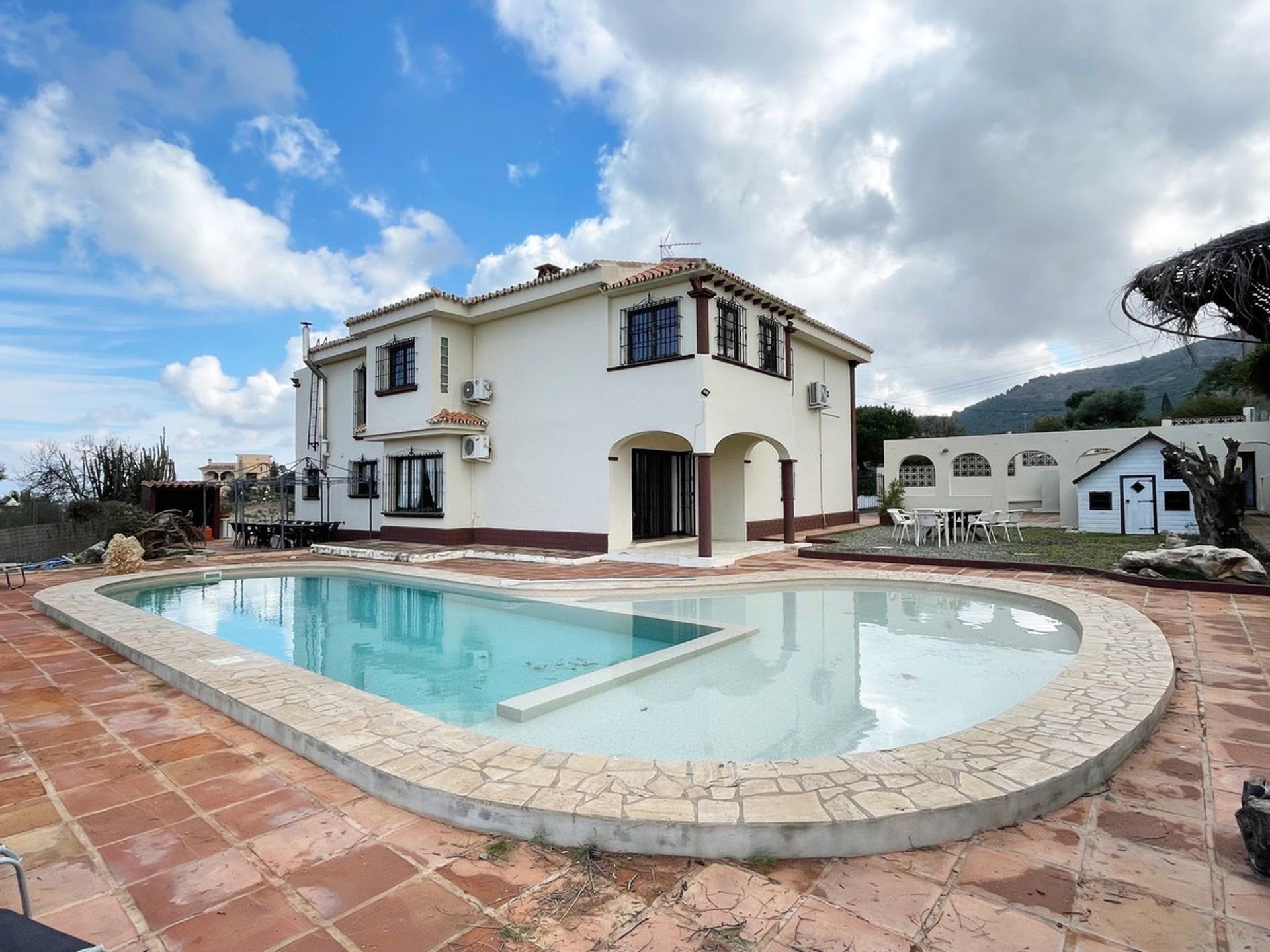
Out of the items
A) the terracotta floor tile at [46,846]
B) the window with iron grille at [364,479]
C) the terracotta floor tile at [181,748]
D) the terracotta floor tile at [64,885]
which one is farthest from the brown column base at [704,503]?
the window with iron grille at [364,479]

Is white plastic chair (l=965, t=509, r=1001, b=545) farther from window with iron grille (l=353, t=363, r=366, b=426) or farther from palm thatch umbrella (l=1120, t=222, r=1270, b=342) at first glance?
window with iron grille (l=353, t=363, r=366, b=426)

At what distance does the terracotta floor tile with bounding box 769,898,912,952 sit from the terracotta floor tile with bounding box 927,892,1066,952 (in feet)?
0.51

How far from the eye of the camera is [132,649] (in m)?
5.93

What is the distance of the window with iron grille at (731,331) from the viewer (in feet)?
42.4

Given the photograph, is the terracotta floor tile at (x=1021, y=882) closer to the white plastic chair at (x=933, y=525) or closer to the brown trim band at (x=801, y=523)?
the white plastic chair at (x=933, y=525)

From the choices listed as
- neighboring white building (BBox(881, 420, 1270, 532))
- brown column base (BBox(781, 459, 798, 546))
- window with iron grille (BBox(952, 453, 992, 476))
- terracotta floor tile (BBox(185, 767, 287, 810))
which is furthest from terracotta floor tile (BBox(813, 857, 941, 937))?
window with iron grille (BBox(952, 453, 992, 476))

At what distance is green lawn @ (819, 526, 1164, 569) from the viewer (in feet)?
36.1

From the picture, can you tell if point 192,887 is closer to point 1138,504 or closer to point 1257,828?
point 1257,828

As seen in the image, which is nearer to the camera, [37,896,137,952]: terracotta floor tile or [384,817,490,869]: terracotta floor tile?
[37,896,137,952]: terracotta floor tile

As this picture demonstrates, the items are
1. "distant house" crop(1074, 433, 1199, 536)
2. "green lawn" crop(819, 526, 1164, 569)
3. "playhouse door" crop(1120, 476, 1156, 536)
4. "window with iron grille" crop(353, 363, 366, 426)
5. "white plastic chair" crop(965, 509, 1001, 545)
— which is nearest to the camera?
"green lawn" crop(819, 526, 1164, 569)

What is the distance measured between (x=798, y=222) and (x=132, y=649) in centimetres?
1532

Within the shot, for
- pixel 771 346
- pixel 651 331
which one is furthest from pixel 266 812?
pixel 771 346

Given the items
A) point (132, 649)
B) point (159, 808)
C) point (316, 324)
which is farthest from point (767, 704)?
point (316, 324)

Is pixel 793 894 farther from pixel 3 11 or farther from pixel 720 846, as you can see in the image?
pixel 3 11
